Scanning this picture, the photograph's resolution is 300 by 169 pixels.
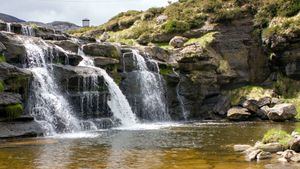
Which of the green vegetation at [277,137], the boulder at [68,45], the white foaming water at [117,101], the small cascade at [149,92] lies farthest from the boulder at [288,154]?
the boulder at [68,45]

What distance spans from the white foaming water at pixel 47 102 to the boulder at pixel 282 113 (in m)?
21.6

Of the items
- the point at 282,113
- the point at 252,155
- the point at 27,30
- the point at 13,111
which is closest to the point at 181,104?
the point at 282,113

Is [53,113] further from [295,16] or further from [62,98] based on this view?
[295,16]

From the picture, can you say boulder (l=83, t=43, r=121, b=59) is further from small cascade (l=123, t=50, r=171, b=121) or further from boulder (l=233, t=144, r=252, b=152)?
boulder (l=233, t=144, r=252, b=152)

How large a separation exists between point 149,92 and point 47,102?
16354 millimetres

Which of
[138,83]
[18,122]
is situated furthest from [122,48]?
[18,122]

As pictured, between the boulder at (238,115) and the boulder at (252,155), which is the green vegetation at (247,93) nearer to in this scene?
the boulder at (238,115)

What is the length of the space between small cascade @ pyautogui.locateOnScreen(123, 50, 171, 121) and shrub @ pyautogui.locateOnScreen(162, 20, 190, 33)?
12961 millimetres

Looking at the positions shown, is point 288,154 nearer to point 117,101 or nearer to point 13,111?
point 13,111

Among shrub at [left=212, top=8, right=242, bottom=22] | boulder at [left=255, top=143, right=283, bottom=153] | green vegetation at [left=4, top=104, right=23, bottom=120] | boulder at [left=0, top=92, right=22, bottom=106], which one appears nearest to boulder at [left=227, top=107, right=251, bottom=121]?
shrub at [left=212, top=8, right=242, bottom=22]

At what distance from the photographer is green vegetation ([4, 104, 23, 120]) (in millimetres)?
34594

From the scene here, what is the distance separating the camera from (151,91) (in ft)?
177

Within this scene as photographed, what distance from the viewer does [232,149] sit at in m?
27.6

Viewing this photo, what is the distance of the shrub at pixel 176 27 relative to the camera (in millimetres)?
67375
